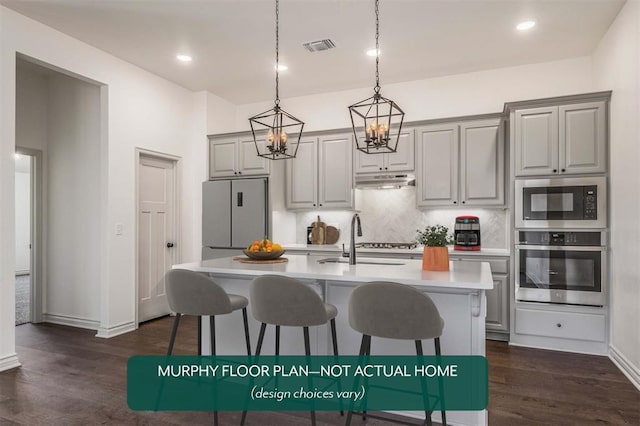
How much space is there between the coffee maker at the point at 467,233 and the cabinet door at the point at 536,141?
736 millimetres

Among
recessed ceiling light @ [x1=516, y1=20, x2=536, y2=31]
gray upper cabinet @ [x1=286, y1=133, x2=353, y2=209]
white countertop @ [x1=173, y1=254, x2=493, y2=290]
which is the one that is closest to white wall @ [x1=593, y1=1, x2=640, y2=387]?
recessed ceiling light @ [x1=516, y1=20, x2=536, y2=31]

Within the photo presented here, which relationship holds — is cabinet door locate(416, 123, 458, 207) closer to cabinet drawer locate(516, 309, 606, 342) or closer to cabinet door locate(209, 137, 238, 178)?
cabinet drawer locate(516, 309, 606, 342)

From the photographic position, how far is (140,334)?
4.30 m

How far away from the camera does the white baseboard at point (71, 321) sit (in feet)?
14.6

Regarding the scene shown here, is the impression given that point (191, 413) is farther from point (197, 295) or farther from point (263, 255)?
point (263, 255)

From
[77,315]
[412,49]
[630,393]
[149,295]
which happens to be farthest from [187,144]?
[630,393]

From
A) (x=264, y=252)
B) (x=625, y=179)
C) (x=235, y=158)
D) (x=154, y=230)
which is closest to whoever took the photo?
(x=264, y=252)

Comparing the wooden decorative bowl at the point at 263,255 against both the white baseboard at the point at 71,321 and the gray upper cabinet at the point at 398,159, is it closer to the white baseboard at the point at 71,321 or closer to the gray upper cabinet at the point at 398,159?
the gray upper cabinet at the point at 398,159

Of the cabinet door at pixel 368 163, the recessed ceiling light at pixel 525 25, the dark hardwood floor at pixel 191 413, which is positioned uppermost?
the recessed ceiling light at pixel 525 25

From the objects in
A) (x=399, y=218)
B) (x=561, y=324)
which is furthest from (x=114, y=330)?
(x=561, y=324)

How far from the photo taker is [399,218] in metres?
5.05

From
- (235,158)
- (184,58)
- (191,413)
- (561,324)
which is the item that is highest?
(184,58)

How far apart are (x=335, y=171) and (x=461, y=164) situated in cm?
148

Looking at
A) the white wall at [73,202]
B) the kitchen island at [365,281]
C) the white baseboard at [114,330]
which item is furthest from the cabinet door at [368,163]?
the white baseboard at [114,330]
